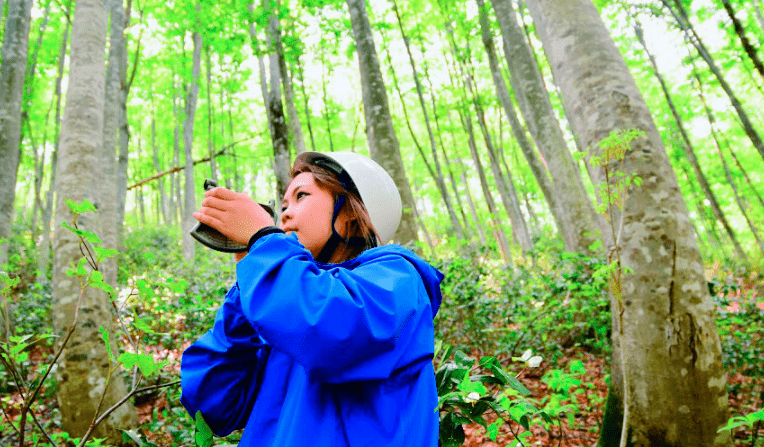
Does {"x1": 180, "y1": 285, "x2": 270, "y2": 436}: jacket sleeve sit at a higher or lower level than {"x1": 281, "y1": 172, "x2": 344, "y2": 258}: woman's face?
lower

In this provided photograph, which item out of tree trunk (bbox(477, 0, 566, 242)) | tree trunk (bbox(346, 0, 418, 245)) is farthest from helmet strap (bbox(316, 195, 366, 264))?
tree trunk (bbox(477, 0, 566, 242))

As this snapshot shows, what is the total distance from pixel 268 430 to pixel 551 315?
4.06 m

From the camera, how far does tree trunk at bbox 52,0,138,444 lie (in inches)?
113

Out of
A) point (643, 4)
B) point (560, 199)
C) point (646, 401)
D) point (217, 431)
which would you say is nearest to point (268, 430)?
point (217, 431)

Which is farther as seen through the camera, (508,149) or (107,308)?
(508,149)

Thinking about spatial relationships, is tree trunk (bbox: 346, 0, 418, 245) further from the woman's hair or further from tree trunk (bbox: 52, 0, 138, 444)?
the woman's hair

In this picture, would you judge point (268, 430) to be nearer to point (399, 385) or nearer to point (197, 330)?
point (399, 385)

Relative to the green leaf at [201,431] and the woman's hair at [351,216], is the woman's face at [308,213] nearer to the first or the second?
the woman's hair at [351,216]

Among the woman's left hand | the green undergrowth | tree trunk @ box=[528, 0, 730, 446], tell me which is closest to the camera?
the woman's left hand

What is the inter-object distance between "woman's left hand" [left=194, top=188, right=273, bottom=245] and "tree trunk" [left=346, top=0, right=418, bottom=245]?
3657mm

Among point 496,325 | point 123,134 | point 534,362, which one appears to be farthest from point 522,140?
point 123,134

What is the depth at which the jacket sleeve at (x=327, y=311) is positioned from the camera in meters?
0.84

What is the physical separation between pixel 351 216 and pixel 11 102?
247 inches

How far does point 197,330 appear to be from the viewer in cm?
452
